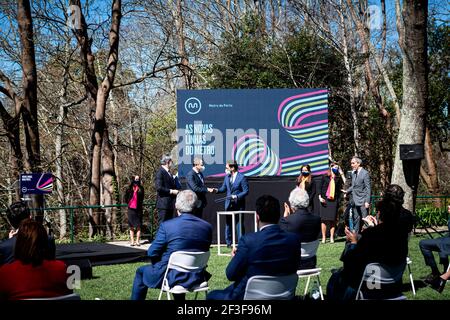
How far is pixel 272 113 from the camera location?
48.2ft

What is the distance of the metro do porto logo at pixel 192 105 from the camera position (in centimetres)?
1430

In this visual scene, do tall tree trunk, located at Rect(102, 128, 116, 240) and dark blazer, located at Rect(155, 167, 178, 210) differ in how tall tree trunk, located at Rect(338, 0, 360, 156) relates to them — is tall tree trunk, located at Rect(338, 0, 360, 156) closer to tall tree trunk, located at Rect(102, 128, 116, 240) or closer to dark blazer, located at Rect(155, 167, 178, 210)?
tall tree trunk, located at Rect(102, 128, 116, 240)

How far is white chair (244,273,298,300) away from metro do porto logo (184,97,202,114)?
9.75 meters

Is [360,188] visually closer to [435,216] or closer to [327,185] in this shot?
[327,185]

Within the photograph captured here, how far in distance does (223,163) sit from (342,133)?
8.82 m

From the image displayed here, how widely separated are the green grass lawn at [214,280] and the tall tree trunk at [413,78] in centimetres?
171

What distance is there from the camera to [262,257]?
483 cm

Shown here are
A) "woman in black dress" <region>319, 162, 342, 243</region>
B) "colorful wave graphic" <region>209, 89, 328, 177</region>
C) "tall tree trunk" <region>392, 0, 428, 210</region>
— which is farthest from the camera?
"colorful wave graphic" <region>209, 89, 328, 177</region>

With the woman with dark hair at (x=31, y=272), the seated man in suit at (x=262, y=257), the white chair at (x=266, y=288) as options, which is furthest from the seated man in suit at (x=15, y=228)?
the white chair at (x=266, y=288)

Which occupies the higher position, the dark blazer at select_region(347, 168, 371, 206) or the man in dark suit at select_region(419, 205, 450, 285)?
the dark blazer at select_region(347, 168, 371, 206)

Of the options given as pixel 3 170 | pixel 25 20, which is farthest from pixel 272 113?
pixel 3 170

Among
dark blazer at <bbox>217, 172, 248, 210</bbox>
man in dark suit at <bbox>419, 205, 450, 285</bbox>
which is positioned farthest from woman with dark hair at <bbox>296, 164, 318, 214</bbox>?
man in dark suit at <bbox>419, 205, 450, 285</bbox>

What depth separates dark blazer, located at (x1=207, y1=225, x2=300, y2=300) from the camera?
4828mm
